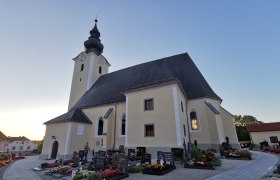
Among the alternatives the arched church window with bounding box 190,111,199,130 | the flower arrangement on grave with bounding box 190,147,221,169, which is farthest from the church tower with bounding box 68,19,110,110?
the flower arrangement on grave with bounding box 190,147,221,169

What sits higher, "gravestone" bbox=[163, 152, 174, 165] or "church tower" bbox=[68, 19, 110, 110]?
"church tower" bbox=[68, 19, 110, 110]

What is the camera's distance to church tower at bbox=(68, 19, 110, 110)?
28484 millimetres

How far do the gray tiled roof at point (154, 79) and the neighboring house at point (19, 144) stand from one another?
45056mm

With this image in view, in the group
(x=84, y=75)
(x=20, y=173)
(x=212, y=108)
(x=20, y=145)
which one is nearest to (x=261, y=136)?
(x=212, y=108)

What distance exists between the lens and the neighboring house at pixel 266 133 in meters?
31.6

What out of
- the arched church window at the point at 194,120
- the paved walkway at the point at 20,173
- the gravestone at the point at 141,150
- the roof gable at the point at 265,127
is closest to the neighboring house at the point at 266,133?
the roof gable at the point at 265,127

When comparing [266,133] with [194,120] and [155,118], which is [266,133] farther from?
[155,118]

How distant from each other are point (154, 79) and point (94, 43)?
63.3 ft

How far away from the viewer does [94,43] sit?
3022 centimetres

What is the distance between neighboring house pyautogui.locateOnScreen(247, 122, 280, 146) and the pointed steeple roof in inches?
1417

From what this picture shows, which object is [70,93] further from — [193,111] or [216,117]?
[216,117]

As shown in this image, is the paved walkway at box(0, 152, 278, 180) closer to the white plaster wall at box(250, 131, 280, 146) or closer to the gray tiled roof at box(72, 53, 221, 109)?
the gray tiled roof at box(72, 53, 221, 109)

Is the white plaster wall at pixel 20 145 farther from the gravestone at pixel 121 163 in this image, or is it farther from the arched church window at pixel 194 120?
the arched church window at pixel 194 120

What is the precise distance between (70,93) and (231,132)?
26.3 m
